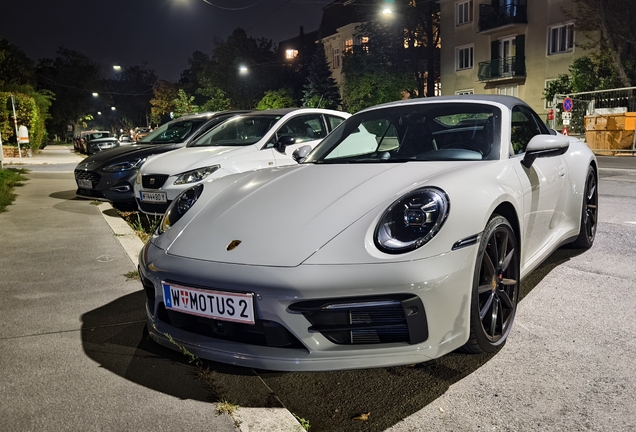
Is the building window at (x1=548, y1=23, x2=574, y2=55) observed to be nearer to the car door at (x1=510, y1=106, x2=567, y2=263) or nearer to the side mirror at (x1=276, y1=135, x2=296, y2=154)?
the side mirror at (x1=276, y1=135, x2=296, y2=154)

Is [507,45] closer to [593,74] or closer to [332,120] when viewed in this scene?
[593,74]

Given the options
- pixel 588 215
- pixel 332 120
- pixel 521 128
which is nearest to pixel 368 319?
pixel 521 128

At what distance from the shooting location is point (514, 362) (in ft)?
9.76

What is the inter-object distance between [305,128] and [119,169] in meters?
3.17

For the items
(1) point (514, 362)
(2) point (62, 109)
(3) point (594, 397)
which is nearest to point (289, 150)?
(1) point (514, 362)

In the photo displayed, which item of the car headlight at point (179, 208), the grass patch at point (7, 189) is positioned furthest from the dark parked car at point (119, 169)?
the car headlight at point (179, 208)

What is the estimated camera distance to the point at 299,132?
304 inches

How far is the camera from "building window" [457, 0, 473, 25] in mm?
35375

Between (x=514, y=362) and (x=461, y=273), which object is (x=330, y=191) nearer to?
(x=461, y=273)

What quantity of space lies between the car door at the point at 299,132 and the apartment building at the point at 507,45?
23.5 m

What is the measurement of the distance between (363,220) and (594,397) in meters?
1.29

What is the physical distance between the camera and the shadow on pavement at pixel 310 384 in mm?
2553

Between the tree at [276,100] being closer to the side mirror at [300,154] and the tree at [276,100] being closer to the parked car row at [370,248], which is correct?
the side mirror at [300,154]

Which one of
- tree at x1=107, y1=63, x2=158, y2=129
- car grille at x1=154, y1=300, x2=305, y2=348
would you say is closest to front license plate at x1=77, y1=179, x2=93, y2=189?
car grille at x1=154, y1=300, x2=305, y2=348
